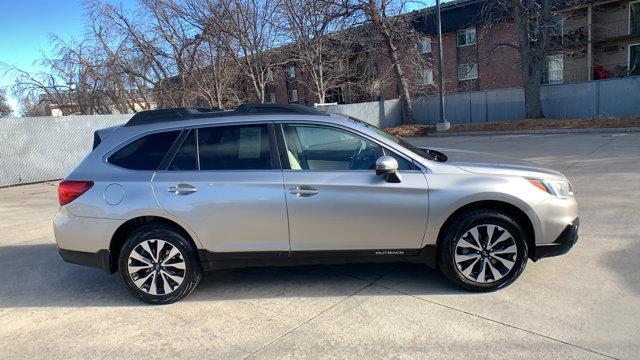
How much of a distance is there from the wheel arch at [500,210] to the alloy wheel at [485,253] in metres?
0.15

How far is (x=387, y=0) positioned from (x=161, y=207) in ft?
67.4

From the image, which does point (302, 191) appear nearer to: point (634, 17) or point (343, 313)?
point (343, 313)

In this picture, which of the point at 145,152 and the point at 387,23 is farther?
the point at 387,23

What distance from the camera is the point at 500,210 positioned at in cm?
388

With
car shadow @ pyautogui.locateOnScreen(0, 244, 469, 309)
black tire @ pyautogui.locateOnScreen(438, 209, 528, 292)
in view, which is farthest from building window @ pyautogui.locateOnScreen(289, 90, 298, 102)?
black tire @ pyautogui.locateOnScreen(438, 209, 528, 292)

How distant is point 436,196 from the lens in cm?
378

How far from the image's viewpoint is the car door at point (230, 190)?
12.6 feet

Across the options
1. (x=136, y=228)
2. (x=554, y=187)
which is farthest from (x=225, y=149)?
(x=554, y=187)

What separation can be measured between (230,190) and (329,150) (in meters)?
1.03

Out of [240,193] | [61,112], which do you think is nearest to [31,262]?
[240,193]

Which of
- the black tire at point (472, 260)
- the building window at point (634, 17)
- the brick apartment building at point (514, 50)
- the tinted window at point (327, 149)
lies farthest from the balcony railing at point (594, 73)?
the tinted window at point (327, 149)

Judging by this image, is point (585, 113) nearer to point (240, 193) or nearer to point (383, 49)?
point (383, 49)

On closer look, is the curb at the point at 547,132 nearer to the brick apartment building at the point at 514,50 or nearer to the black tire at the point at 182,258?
the brick apartment building at the point at 514,50

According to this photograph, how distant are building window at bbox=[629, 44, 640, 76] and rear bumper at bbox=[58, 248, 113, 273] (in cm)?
3150
